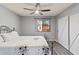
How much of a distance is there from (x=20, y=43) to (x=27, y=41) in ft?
0.35

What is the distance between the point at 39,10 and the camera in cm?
133

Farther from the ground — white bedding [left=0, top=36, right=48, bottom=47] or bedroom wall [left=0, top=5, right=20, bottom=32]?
bedroom wall [left=0, top=5, right=20, bottom=32]

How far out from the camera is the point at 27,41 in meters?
1.38

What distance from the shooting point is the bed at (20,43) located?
3.95 feet

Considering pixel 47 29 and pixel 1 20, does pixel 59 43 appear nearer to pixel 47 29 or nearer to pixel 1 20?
pixel 47 29

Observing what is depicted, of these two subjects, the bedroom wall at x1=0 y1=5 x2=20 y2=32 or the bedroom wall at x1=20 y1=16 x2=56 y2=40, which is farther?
the bedroom wall at x1=20 y1=16 x2=56 y2=40

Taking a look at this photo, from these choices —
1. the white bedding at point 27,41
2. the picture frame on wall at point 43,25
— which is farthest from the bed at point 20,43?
the picture frame on wall at point 43,25

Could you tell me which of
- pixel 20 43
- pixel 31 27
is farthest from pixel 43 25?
pixel 20 43

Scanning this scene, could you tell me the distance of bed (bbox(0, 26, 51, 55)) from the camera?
120 cm

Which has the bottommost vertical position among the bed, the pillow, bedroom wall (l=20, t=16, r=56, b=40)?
the bed

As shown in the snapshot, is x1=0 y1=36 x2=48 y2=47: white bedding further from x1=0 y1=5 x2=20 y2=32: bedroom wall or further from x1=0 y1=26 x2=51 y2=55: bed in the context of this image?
x1=0 y1=5 x2=20 y2=32: bedroom wall

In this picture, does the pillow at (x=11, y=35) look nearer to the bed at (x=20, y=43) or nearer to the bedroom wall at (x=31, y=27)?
the bed at (x=20, y=43)

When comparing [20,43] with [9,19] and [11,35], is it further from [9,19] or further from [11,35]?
[9,19]

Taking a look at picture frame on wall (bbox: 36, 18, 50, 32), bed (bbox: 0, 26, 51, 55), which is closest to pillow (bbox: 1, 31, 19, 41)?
bed (bbox: 0, 26, 51, 55)
